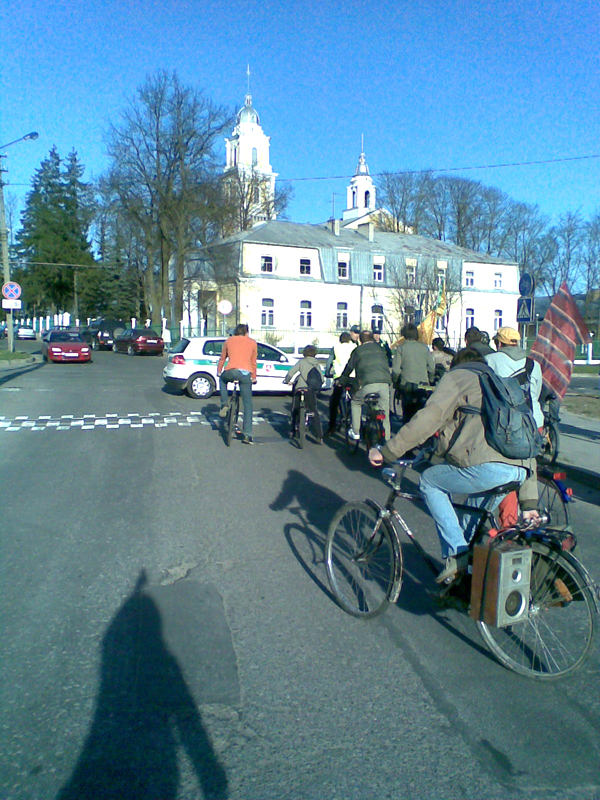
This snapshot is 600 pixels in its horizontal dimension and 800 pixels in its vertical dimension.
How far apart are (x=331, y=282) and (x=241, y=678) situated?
178 feet

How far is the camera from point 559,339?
8609mm

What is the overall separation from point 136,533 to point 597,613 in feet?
14.3

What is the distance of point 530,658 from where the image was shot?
4.14 meters

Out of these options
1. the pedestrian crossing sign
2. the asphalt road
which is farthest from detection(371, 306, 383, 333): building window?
the asphalt road

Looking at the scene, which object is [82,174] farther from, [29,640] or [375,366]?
[29,640]

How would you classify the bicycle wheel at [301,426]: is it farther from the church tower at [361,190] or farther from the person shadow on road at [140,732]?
the church tower at [361,190]

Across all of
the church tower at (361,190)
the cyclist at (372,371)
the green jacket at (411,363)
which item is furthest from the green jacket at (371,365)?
the church tower at (361,190)

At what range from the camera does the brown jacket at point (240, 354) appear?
11.6 m

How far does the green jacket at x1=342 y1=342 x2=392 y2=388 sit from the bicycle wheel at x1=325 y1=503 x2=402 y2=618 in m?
5.63

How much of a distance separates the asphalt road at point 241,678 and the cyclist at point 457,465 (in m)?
0.72

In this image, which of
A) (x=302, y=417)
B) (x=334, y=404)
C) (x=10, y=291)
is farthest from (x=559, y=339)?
(x=10, y=291)

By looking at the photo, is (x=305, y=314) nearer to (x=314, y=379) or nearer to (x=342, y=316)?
(x=342, y=316)

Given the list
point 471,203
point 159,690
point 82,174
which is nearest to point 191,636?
point 159,690

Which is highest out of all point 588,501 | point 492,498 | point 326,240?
point 326,240
